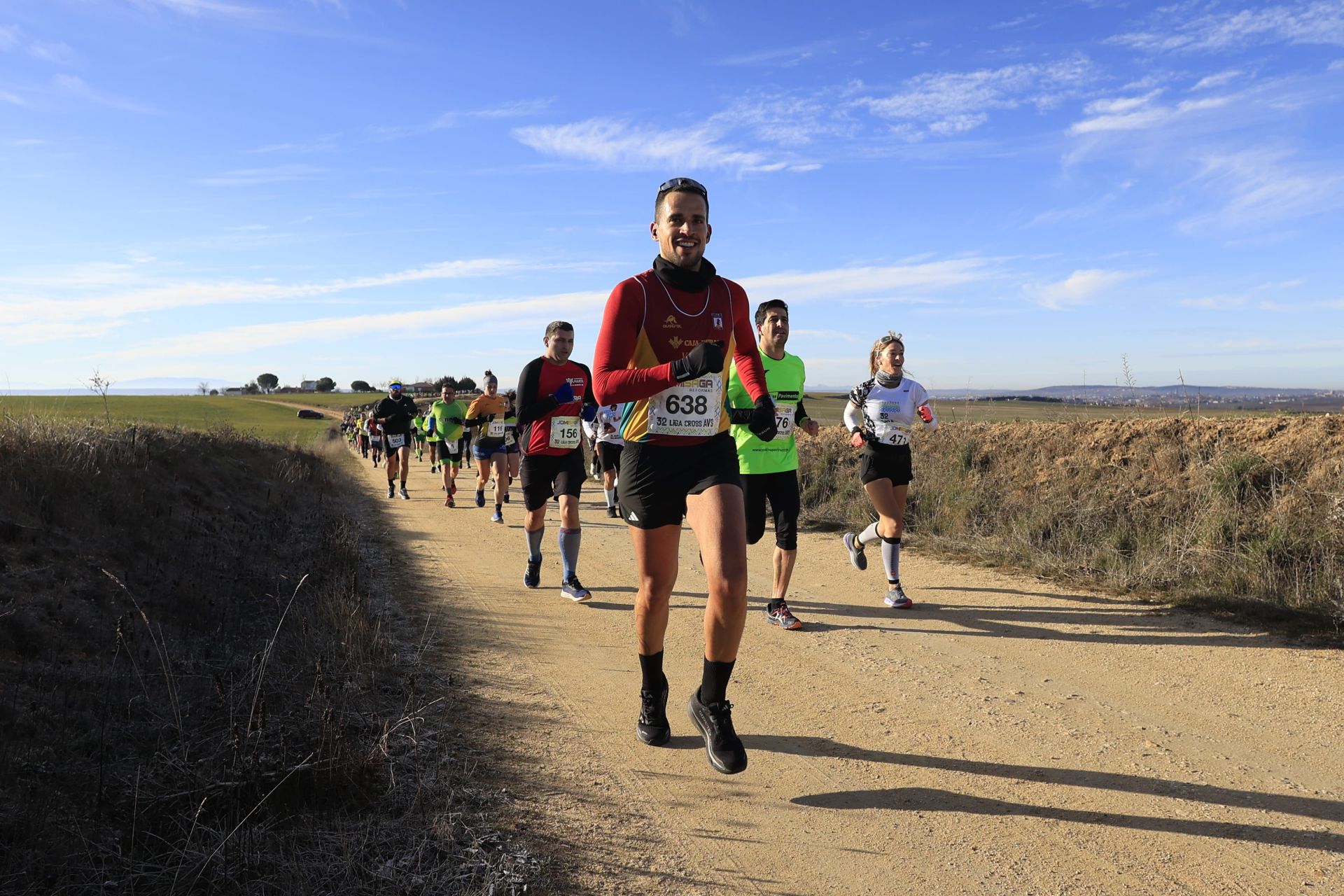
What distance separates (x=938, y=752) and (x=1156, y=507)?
19.1ft

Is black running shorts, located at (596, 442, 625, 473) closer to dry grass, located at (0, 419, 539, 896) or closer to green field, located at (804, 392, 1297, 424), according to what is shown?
green field, located at (804, 392, 1297, 424)

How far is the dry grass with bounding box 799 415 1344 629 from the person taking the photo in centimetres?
660

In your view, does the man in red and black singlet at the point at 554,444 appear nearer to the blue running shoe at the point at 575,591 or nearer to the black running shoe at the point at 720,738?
the blue running shoe at the point at 575,591

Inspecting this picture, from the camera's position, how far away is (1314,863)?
2.99 m

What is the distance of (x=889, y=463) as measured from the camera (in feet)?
23.2

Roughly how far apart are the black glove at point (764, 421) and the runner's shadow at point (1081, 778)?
153cm

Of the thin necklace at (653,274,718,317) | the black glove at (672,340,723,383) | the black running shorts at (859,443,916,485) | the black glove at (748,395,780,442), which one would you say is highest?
the thin necklace at (653,274,718,317)

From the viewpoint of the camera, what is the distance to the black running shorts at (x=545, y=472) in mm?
7855

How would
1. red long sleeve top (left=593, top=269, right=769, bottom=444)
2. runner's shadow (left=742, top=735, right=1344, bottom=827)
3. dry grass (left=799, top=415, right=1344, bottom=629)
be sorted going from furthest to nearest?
dry grass (left=799, top=415, right=1344, bottom=629) → red long sleeve top (left=593, top=269, right=769, bottom=444) → runner's shadow (left=742, top=735, right=1344, bottom=827)

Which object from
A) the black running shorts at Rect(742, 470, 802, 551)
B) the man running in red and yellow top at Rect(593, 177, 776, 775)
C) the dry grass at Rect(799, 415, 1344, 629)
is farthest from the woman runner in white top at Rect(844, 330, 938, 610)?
the man running in red and yellow top at Rect(593, 177, 776, 775)

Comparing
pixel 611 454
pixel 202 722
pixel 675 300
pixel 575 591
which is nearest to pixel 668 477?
→ pixel 675 300

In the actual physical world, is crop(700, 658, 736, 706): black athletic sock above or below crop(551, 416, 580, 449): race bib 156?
below

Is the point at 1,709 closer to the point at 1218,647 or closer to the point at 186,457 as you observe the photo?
the point at 1218,647

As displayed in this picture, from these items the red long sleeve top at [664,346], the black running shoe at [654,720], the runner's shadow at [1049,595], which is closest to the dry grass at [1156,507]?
the runner's shadow at [1049,595]
